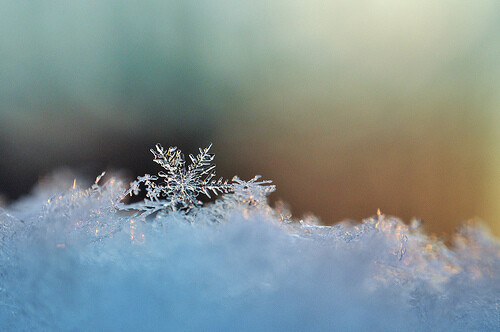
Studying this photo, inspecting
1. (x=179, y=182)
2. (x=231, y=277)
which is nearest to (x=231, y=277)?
(x=231, y=277)

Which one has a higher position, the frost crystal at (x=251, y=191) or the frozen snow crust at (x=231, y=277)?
the frost crystal at (x=251, y=191)

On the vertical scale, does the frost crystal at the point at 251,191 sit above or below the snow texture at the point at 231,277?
above

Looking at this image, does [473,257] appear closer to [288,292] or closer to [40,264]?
[288,292]

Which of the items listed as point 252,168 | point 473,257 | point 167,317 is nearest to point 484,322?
point 473,257

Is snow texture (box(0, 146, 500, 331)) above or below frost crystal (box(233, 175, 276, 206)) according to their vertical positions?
below

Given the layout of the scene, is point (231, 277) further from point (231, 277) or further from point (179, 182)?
point (179, 182)
